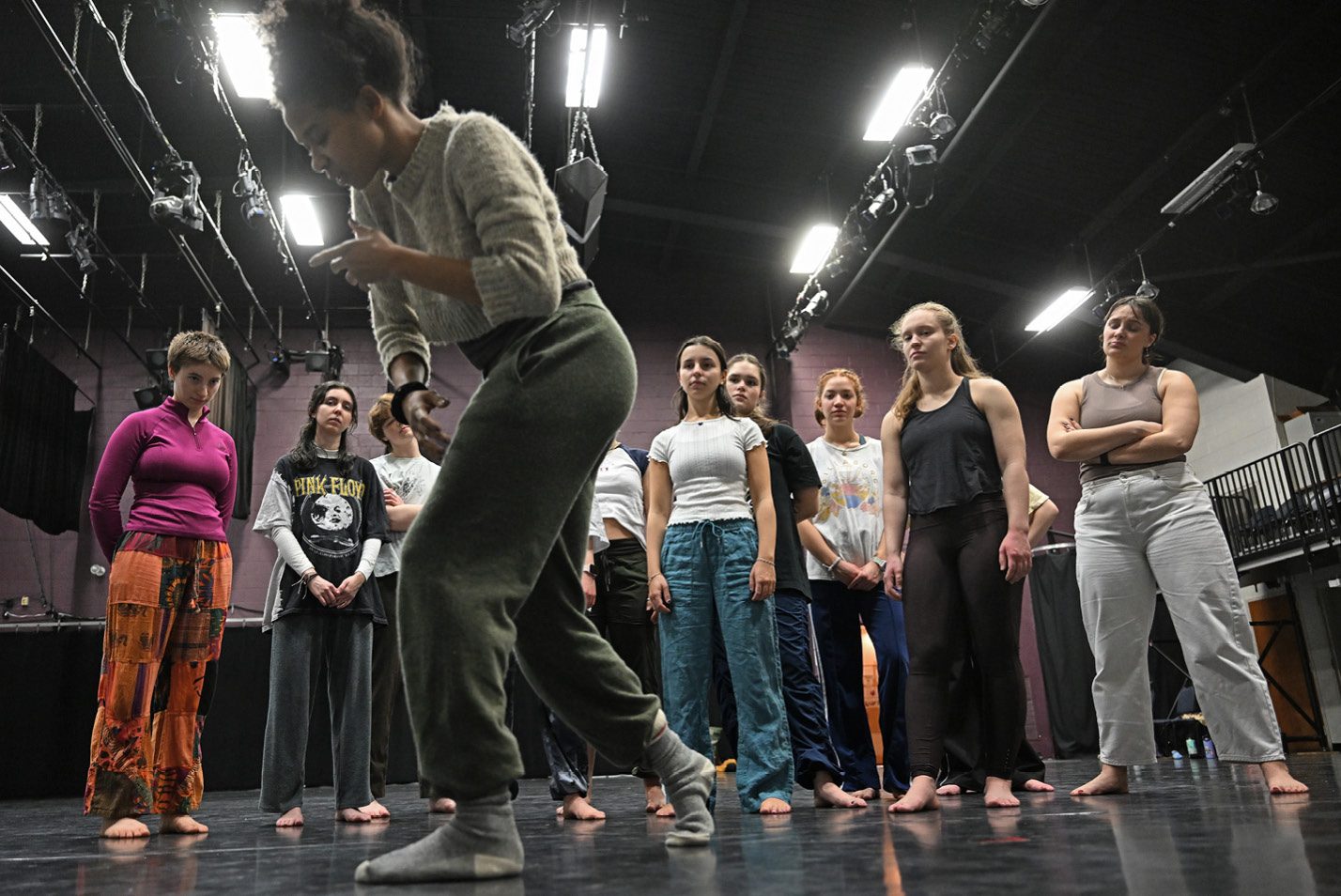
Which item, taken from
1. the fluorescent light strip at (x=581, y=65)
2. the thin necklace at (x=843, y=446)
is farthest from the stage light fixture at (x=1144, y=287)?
the thin necklace at (x=843, y=446)

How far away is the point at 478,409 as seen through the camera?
135cm

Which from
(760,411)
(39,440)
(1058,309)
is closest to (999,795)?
(760,411)

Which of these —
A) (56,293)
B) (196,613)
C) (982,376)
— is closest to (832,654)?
(982,376)

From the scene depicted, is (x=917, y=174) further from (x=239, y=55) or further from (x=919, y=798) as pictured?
(x=919, y=798)

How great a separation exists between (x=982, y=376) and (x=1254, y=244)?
295 inches

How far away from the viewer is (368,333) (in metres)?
10.8

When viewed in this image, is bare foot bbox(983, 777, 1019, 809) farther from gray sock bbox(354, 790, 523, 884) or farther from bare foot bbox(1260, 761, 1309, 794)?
gray sock bbox(354, 790, 523, 884)

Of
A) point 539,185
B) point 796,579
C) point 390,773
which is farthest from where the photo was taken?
point 390,773

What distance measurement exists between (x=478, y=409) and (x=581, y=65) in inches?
232

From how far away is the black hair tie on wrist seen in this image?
4.82ft

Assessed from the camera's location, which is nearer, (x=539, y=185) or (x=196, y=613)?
(x=539, y=185)

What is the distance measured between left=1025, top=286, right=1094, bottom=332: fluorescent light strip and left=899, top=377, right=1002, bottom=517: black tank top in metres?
7.04

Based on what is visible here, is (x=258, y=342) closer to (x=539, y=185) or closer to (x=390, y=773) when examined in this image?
(x=390, y=773)

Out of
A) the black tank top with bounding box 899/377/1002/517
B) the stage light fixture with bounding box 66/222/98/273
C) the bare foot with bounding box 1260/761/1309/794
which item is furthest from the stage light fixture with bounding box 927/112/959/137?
the stage light fixture with bounding box 66/222/98/273
